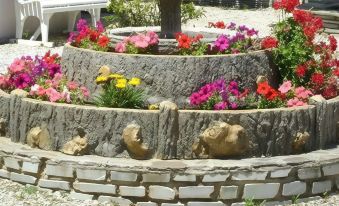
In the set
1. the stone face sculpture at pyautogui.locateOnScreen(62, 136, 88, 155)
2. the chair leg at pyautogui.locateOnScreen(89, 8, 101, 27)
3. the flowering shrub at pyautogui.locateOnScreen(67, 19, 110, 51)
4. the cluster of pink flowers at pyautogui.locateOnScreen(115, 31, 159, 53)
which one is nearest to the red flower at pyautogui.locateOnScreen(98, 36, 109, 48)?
the flowering shrub at pyautogui.locateOnScreen(67, 19, 110, 51)

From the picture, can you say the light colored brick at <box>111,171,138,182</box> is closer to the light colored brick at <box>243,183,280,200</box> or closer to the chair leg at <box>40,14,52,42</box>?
the light colored brick at <box>243,183,280,200</box>

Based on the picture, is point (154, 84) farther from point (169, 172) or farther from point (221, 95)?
point (169, 172)

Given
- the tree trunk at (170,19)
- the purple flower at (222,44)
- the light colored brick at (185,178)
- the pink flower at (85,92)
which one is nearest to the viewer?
the light colored brick at (185,178)

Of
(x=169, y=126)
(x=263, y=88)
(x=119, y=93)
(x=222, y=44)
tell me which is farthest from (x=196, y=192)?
(x=222, y=44)

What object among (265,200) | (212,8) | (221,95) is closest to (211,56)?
(221,95)

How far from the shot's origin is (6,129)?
5.74m

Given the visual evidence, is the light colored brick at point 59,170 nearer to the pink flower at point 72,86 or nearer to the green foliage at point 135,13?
the pink flower at point 72,86

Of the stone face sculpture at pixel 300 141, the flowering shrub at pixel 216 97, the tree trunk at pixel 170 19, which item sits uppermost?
the tree trunk at pixel 170 19

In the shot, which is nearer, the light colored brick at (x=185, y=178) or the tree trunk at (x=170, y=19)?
the light colored brick at (x=185, y=178)

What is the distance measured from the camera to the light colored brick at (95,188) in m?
5.01

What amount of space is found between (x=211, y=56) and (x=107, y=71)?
826 millimetres

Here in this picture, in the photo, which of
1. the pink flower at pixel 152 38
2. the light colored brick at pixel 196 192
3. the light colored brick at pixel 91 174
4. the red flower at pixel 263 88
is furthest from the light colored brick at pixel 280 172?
the pink flower at pixel 152 38

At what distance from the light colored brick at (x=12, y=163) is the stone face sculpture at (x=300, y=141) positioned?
2.02 meters

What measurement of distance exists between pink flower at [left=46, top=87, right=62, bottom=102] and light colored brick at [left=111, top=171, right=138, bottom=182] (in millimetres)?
922
